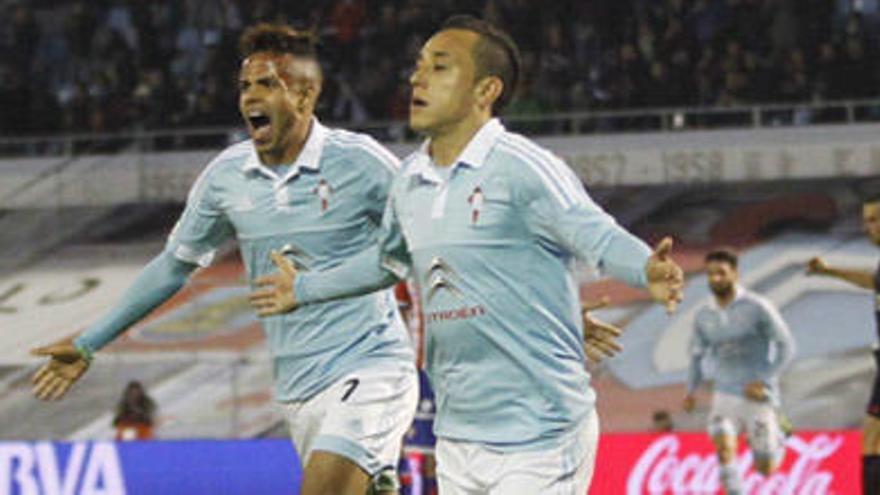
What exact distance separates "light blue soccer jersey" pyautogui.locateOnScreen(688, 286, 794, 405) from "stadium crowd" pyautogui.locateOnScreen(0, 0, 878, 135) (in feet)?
20.3

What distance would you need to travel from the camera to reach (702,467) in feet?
51.3

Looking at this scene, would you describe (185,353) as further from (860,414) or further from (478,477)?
(478,477)

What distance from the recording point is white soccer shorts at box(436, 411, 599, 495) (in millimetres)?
6156

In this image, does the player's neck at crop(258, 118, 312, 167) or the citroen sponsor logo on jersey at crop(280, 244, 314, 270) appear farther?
the player's neck at crop(258, 118, 312, 167)

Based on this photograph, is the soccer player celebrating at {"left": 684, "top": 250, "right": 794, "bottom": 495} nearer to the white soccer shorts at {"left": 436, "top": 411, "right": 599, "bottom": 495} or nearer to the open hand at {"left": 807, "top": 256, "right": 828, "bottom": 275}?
the open hand at {"left": 807, "top": 256, "right": 828, "bottom": 275}

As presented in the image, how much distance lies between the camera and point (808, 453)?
51.7ft

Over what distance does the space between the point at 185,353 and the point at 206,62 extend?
375 centimetres

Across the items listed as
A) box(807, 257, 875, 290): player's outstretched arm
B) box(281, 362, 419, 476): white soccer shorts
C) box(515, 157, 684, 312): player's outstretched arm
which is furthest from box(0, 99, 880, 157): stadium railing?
box(515, 157, 684, 312): player's outstretched arm

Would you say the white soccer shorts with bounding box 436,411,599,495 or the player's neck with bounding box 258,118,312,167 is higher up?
the player's neck with bounding box 258,118,312,167

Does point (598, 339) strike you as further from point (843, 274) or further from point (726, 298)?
point (726, 298)

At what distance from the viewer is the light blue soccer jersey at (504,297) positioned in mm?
6168

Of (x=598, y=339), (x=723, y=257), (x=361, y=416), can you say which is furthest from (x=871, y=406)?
(x=598, y=339)

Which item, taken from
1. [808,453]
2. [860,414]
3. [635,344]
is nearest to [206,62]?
[635,344]

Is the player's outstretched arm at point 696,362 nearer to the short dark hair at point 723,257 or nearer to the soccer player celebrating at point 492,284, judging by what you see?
the short dark hair at point 723,257
